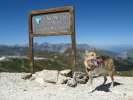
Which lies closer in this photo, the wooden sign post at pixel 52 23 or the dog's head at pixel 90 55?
the dog's head at pixel 90 55

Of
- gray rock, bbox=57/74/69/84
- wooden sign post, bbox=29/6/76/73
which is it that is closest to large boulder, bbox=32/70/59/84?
gray rock, bbox=57/74/69/84

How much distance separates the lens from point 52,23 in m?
17.4

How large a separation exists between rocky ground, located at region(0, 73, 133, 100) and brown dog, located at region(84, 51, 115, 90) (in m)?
0.70

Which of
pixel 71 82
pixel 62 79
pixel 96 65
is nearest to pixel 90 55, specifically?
pixel 96 65

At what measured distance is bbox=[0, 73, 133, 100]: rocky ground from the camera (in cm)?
1242

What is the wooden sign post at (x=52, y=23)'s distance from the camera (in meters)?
16.3

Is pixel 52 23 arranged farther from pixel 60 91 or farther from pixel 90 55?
pixel 60 91

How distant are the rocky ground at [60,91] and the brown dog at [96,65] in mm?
705

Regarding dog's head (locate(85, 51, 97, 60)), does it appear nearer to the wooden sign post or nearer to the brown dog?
the brown dog

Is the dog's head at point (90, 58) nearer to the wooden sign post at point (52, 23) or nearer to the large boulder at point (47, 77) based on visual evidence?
the wooden sign post at point (52, 23)

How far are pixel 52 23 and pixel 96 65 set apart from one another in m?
4.34

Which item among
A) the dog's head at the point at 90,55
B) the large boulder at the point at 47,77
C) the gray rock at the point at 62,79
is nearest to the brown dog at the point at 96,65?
the dog's head at the point at 90,55

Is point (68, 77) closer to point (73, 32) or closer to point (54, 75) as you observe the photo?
point (54, 75)

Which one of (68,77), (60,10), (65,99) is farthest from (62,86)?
(60,10)
